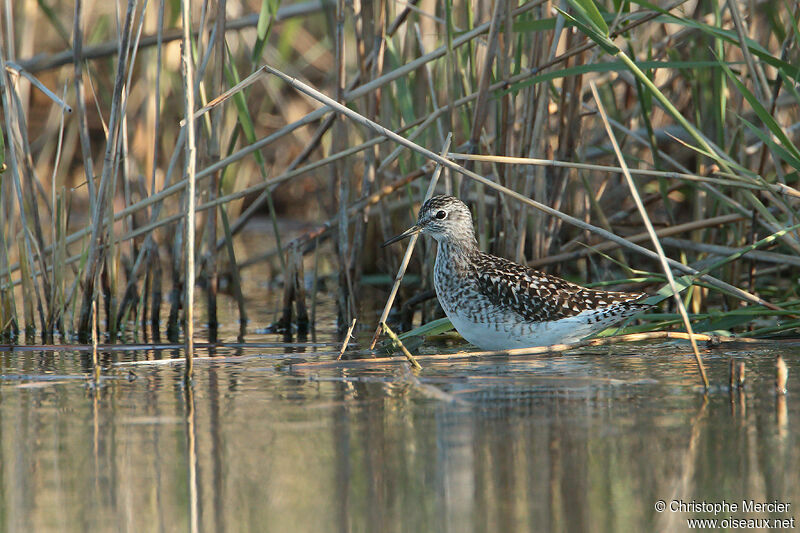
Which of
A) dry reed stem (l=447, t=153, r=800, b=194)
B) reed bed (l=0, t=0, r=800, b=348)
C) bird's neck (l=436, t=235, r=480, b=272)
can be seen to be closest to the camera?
dry reed stem (l=447, t=153, r=800, b=194)

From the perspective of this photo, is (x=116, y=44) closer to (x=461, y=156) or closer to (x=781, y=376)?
(x=461, y=156)

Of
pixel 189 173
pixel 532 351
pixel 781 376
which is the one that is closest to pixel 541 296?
pixel 532 351

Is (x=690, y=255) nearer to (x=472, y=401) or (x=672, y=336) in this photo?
(x=672, y=336)

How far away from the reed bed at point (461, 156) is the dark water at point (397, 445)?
520mm

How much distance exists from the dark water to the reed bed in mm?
520

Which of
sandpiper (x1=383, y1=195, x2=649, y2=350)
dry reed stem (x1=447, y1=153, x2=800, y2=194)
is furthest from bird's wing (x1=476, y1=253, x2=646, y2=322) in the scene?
dry reed stem (x1=447, y1=153, x2=800, y2=194)

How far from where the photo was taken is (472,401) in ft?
14.0

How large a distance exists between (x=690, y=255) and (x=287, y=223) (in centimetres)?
604

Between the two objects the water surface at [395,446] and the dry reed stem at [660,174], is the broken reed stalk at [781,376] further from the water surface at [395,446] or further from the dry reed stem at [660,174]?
the dry reed stem at [660,174]

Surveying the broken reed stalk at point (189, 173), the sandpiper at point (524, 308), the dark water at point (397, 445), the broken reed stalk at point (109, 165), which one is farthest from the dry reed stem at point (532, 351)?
the broken reed stalk at point (109, 165)

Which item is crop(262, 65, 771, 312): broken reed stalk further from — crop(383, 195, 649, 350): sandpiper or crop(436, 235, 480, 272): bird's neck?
crop(436, 235, 480, 272): bird's neck

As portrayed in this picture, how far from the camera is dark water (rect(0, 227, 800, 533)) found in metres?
2.98

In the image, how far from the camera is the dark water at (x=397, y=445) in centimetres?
298

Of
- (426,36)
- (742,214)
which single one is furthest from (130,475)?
(426,36)
